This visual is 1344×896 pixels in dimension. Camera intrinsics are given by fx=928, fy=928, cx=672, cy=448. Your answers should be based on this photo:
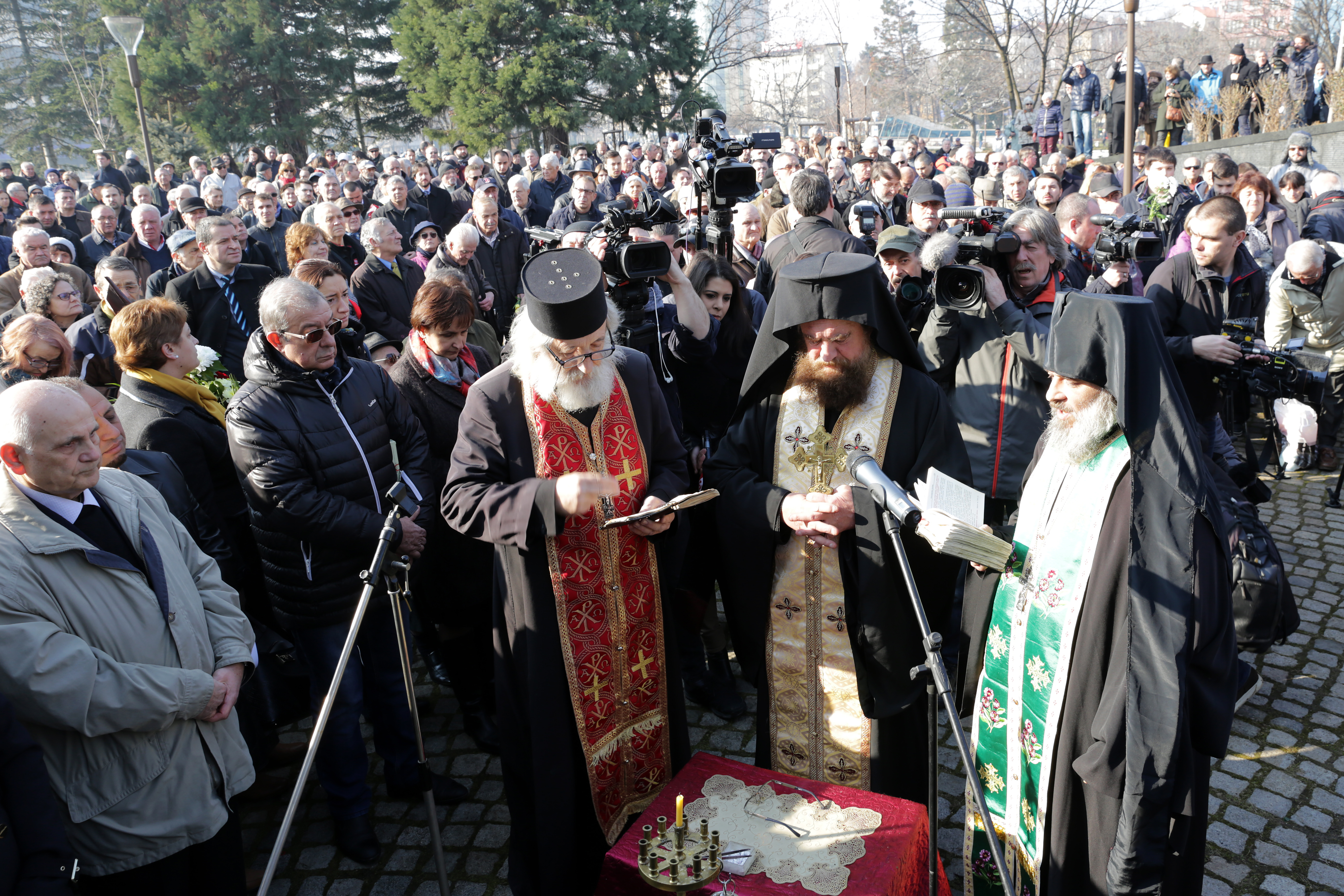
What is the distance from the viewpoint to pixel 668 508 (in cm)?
279

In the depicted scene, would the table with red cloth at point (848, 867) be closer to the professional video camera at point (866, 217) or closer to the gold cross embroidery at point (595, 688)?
the gold cross embroidery at point (595, 688)

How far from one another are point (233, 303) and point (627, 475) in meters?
4.04

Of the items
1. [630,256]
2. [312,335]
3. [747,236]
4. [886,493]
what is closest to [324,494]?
[312,335]

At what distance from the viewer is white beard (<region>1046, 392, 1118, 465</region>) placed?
8.01 feet

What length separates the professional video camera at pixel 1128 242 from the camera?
174 inches

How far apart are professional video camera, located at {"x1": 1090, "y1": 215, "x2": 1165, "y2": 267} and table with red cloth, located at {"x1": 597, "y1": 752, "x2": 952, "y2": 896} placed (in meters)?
3.00

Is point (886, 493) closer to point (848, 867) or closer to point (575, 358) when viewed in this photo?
point (848, 867)

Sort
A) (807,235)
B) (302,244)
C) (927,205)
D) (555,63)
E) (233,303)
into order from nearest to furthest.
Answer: (807,235) < (233,303) < (302,244) < (927,205) < (555,63)

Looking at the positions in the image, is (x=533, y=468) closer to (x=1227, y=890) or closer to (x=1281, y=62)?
(x=1227, y=890)

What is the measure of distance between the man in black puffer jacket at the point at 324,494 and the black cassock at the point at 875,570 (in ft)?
3.94

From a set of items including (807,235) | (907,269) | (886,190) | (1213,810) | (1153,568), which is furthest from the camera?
(886,190)

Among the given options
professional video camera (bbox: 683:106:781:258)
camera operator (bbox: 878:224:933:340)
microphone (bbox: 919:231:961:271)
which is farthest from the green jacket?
camera operator (bbox: 878:224:933:340)

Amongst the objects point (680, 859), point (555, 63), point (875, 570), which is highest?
point (555, 63)

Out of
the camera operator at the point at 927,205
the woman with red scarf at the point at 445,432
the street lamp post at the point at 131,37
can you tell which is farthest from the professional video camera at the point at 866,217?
the street lamp post at the point at 131,37
